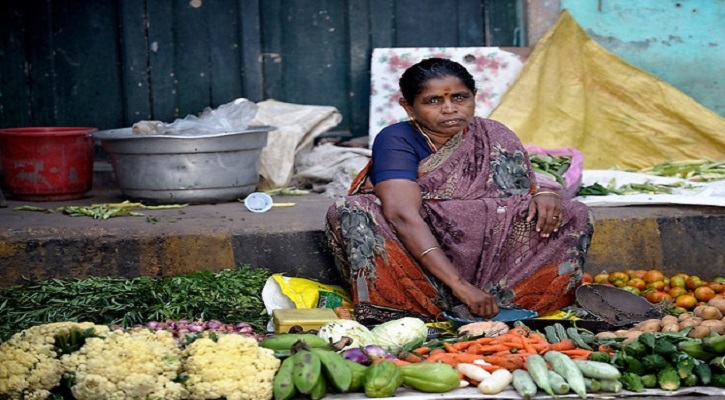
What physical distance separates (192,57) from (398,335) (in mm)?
3569

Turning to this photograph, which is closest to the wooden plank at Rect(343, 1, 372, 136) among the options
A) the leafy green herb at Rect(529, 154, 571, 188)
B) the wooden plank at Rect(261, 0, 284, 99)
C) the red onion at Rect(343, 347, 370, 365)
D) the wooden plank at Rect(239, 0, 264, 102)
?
the wooden plank at Rect(261, 0, 284, 99)

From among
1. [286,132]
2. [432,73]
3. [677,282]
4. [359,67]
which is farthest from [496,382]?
[359,67]

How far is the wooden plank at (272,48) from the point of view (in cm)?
732

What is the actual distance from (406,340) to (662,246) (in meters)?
2.10

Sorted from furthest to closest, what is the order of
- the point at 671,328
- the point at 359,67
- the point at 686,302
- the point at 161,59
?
the point at 359,67
the point at 161,59
the point at 686,302
the point at 671,328

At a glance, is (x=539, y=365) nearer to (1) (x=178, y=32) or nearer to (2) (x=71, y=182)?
(2) (x=71, y=182)

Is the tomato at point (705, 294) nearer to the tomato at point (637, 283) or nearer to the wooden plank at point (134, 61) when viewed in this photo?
the tomato at point (637, 283)

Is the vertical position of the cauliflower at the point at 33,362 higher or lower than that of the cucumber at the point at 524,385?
higher

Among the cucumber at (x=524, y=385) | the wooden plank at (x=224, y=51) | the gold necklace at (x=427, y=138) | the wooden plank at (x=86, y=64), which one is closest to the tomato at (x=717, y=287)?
the gold necklace at (x=427, y=138)

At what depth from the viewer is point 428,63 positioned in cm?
506

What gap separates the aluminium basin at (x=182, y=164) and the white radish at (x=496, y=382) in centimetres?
276

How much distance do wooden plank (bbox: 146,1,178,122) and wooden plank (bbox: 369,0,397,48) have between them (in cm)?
137

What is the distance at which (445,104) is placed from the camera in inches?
197

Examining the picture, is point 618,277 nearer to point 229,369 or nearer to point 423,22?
point 229,369
